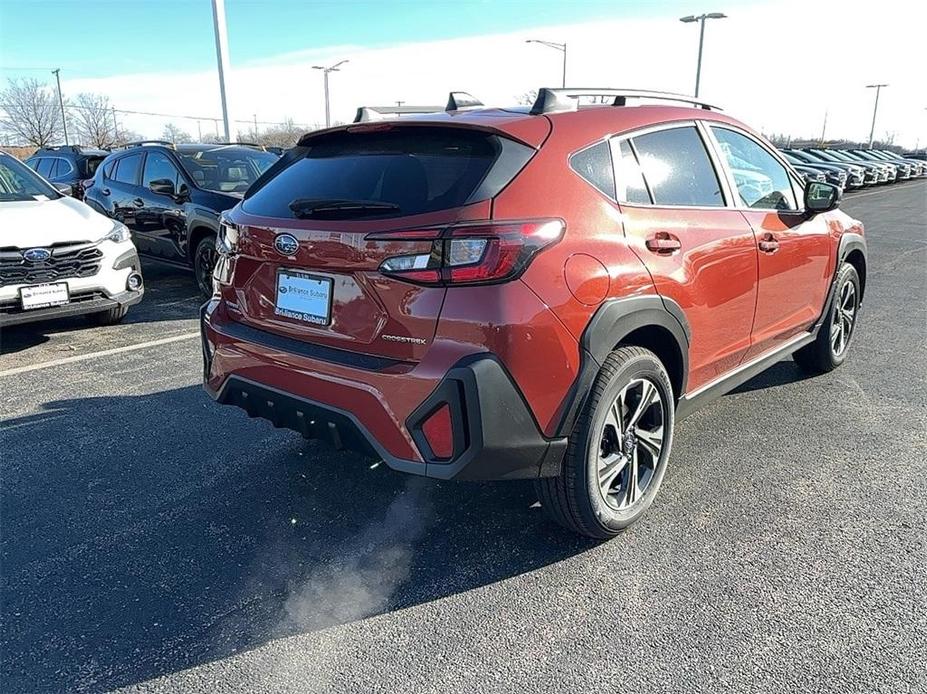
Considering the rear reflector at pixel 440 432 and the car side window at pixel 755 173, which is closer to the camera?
the rear reflector at pixel 440 432

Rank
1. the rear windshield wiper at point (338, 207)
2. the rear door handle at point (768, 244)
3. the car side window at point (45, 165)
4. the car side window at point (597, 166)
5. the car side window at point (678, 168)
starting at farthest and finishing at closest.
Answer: the car side window at point (45, 165) < the rear door handle at point (768, 244) < the car side window at point (678, 168) < the car side window at point (597, 166) < the rear windshield wiper at point (338, 207)

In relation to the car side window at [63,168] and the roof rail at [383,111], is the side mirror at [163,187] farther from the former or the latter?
the car side window at [63,168]

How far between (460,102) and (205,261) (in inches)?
189

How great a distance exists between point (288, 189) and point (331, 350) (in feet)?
2.64

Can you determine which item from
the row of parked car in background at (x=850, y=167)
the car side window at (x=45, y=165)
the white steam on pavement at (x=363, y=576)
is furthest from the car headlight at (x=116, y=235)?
the row of parked car in background at (x=850, y=167)

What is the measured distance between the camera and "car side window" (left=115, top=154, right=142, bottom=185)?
8.58 metres

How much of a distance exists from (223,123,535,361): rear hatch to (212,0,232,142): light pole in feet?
45.1

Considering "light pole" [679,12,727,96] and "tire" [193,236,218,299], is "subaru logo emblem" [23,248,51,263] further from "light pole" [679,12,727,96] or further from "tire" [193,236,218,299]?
"light pole" [679,12,727,96]

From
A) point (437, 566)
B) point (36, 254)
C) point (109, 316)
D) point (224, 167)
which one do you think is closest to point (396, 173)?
point (437, 566)

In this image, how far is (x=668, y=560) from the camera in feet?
9.11

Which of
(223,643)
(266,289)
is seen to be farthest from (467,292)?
(223,643)

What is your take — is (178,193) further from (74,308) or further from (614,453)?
(614,453)

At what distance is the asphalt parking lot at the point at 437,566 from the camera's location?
2.22 meters

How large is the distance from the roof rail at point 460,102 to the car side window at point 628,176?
0.83 metres
